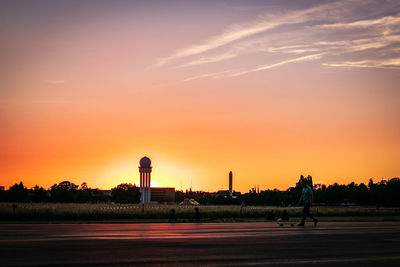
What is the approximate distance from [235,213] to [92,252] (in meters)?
47.4

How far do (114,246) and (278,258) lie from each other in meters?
4.64

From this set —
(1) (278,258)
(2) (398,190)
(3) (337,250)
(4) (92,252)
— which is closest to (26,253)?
(4) (92,252)

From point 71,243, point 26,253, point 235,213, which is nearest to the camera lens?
point 26,253

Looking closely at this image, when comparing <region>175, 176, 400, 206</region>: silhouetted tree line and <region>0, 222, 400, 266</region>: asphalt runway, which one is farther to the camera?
<region>175, 176, 400, 206</region>: silhouetted tree line

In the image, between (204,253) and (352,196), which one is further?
(352,196)

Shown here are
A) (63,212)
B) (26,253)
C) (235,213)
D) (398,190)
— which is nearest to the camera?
(26,253)

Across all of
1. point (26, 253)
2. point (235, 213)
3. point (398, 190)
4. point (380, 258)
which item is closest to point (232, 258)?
point (380, 258)

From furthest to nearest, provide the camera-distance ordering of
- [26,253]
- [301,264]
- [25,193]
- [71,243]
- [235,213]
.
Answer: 1. [25,193]
2. [235,213]
3. [71,243]
4. [26,253]
5. [301,264]

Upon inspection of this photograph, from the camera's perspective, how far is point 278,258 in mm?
11719

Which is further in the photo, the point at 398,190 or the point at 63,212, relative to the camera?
the point at 398,190

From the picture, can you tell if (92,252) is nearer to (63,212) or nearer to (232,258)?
(232,258)

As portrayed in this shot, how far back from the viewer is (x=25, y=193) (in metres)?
189

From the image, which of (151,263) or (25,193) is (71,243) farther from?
(25,193)

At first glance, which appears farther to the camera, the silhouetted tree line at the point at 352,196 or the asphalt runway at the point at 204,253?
the silhouetted tree line at the point at 352,196
